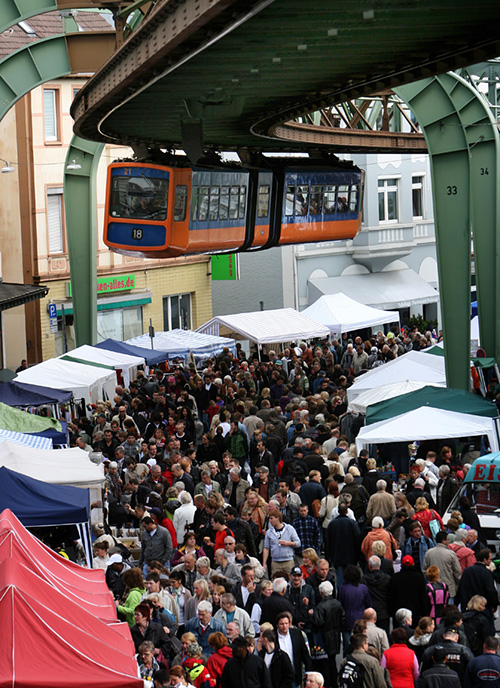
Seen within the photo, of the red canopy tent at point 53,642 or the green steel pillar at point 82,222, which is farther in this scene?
the green steel pillar at point 82,222

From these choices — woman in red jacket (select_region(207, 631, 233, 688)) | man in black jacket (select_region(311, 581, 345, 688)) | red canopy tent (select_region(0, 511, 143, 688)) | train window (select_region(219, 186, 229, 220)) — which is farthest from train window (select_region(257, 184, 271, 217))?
red canopy tent (select_region(0, 511, 143, 688))

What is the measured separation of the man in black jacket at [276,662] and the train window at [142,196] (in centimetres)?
1522

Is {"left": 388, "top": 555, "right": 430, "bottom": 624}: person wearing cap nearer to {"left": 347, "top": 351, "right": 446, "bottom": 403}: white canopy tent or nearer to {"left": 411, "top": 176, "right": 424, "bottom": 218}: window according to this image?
{"left": 347, "top": 351, "right": 446, "bottom": 403}: white canopy tent

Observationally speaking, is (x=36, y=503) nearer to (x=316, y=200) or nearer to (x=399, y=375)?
(x=399, y=375)

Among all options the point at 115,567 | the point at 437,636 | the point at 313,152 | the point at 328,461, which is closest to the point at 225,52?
the point at 328,461

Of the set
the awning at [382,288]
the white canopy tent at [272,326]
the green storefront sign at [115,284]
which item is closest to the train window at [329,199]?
the white canopy tent at [272,326]

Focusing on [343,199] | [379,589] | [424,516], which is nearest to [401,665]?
[379,589]

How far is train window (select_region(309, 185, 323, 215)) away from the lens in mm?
32062

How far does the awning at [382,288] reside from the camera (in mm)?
50094

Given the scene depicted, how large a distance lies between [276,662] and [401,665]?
3.41 ft

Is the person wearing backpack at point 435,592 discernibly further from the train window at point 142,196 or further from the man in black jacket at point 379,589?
the train window at point 142,196

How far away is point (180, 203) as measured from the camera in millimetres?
Answer: 25000

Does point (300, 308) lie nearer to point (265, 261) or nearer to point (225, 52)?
point (265, 261)

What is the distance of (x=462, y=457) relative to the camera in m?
18.3
